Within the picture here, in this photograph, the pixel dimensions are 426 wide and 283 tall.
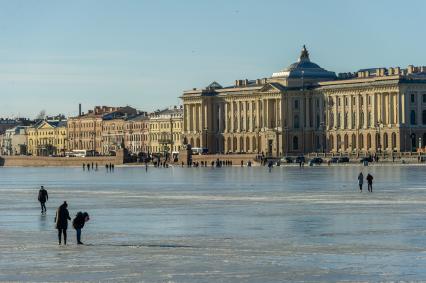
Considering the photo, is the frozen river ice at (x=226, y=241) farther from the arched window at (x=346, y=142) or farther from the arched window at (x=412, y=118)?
the arched window at (x=346, y=142)

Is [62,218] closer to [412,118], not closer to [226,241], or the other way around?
[226,241]

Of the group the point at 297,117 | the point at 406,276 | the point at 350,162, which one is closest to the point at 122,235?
the point at 406,276

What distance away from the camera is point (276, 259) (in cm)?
2942

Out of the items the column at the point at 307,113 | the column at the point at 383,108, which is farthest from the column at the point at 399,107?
the column at the point at 307,113

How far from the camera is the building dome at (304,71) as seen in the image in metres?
180

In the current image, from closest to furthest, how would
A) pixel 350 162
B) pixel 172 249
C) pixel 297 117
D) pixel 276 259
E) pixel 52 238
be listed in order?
1. pixel 276 259
2. pixel 172 249
3. pixel 52 238
4. pixel 350 162
5. pixel 297 117

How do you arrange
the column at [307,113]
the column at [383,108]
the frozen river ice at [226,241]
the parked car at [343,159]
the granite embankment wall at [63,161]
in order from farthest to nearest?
1. the column at [307,113]
2. the granite embankment wall at [63,161]
3. the column at [383,108]
4. the parked car at [343,159]
5. the frozen river ice at [226,241]

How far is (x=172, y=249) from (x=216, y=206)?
56.5ft

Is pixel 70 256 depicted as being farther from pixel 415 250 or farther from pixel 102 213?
pixel 102 213

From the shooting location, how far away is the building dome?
592 ft

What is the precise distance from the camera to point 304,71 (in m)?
182

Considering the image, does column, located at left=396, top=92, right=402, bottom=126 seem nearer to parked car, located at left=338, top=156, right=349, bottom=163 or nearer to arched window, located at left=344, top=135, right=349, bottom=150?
arched window, located at left=344, top=135, right=349, bottom=150

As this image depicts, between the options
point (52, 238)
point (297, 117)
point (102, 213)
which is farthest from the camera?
point (297, 117)

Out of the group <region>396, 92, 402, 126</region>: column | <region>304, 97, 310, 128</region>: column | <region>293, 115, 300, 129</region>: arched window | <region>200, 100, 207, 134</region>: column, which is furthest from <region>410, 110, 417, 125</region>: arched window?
<region>200, 100, 207, 134</region>: column
